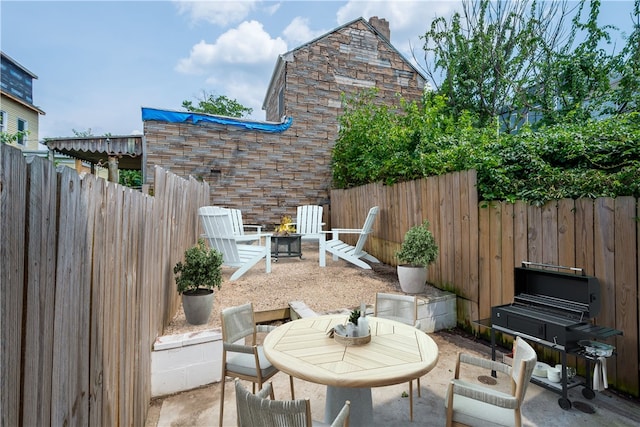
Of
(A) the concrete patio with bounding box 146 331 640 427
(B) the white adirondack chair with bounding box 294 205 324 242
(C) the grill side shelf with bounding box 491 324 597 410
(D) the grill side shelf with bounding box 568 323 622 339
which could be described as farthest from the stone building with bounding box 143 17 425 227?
(D) the grill side shelf with bounding box 568 323 622 339

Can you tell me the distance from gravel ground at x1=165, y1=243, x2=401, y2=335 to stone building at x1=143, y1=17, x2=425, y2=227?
2.84 metres

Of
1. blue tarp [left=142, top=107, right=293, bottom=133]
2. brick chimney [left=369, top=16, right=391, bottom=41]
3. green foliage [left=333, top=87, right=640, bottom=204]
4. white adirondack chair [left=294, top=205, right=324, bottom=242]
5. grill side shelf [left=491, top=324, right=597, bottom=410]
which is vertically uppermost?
brick chimney [left=369, top=16, right=391, bottom=41]

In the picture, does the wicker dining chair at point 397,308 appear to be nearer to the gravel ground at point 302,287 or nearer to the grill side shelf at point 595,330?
the gravel ground at point 302,287

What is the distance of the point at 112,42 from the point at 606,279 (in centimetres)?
456

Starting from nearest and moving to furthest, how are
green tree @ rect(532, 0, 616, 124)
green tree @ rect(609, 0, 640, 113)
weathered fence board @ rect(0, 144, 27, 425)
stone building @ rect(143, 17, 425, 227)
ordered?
weathered fence board @ rect(0, 144, 27, 425)
green tree @ rect(609, 0, 640, 113)
stone building @ rect(143, 17, 425, 227)
green tree @ rect(532, 0, 616, 124)

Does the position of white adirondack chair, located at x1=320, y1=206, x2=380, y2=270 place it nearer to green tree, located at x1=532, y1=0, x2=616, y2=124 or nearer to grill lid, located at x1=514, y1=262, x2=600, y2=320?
grill lid, located at x1=514, y1=262, x2=600, y2=320

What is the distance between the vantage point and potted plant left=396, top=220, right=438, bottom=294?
419 centimetres

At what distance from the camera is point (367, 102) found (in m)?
8.98

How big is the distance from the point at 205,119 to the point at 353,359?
7379 mm

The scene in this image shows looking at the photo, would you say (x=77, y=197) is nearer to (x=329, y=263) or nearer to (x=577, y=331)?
(x=577, y=331)

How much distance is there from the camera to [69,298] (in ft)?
3.84

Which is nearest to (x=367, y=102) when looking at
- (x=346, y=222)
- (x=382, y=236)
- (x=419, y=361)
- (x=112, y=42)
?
(x=346, y=222)

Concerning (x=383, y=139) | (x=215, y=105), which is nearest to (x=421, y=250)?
(x=383, y=139)

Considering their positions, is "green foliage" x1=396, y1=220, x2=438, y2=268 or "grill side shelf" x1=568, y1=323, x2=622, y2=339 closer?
"grill side shelf" x1=568, y1=323, x2=622, y2=339
